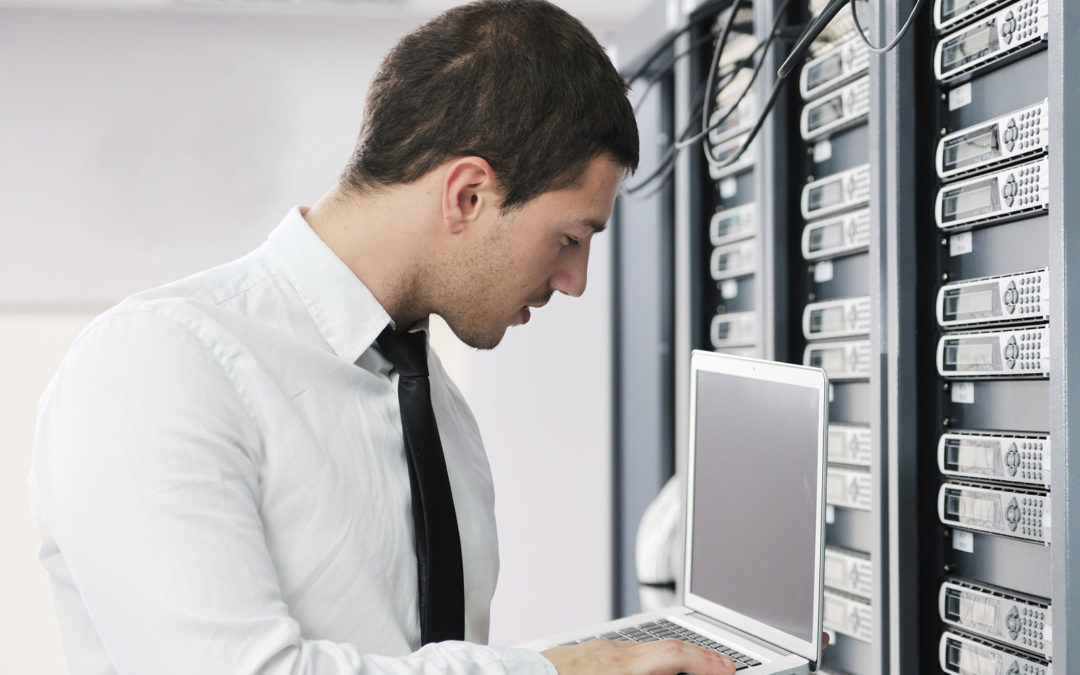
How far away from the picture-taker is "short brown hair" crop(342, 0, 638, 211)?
933mm

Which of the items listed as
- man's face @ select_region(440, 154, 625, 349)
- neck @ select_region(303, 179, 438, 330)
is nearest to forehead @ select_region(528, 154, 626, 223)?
man's face @ select_region(440, 154, 625, 349)

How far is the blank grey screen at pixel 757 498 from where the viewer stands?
1007 millimetres

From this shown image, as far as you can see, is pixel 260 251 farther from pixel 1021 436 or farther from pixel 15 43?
pixel 15 43

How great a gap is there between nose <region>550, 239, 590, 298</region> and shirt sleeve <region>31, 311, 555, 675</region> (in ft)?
1.26

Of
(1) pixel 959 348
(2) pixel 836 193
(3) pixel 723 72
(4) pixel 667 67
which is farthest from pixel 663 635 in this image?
(4) pixel 667 67

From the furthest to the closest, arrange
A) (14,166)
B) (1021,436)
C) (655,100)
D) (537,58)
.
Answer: (14,166) < (655,100) < (1021,436) < (537,58)

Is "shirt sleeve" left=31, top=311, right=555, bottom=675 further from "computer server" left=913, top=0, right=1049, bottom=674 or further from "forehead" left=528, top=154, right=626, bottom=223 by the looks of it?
"computer server" left=913, top=0, right=1049, bottom=674

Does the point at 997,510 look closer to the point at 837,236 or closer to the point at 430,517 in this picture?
the point at 837,236

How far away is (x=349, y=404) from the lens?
0.95 metres

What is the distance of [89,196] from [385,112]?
2.47 meters

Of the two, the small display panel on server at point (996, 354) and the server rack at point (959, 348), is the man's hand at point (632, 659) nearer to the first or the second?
the server rack at point (959, 348)

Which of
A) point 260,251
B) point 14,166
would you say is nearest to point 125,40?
point 14,166

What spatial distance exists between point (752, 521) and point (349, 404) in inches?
18.0

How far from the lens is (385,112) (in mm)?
975
